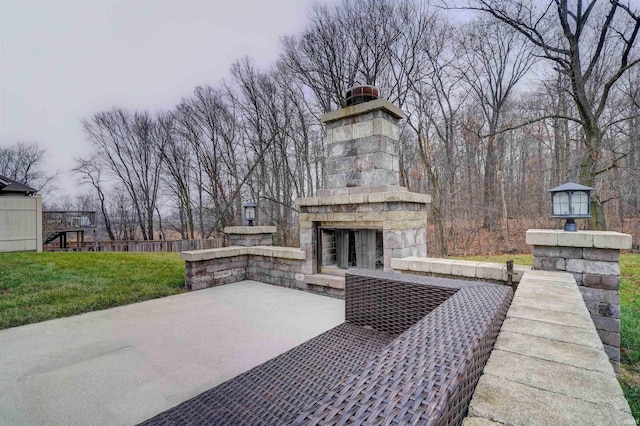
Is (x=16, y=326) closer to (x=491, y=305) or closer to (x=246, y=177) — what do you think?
(x=491, y=305)

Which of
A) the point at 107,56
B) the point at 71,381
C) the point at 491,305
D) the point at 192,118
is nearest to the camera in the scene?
the point at 491,305

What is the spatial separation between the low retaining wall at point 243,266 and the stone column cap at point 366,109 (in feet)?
7.58

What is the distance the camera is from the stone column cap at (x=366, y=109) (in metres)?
4.18

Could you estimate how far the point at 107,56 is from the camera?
10461 millimetres

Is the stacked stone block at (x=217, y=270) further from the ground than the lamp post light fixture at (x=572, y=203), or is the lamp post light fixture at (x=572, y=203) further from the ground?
the lamp post light fixture at (x=572, y=203)

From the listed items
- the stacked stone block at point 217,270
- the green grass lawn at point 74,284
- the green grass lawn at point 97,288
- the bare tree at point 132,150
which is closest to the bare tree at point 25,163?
the bare tree at point 132,150

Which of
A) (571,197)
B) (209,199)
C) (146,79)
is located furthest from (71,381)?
(146,79)

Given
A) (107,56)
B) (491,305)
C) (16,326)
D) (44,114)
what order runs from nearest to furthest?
1. (491,305)
2. (16,326)
3. (107,56)
4. (44,114)

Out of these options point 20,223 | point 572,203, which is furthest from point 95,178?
point 572,203

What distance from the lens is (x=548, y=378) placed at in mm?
854

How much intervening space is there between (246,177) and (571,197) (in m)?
10.2

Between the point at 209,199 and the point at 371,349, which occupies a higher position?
the point at 209,199

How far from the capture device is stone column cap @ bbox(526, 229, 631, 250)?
7.68ft

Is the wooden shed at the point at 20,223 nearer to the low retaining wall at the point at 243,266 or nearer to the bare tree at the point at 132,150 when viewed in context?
the bare tree at the point at 132,150
